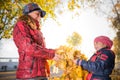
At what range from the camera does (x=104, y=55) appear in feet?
11.9

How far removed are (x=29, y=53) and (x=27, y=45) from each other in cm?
9

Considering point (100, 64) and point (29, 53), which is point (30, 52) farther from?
point (100, 64)

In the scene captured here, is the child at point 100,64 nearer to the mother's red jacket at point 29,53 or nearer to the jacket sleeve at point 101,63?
the jacket sleeve at point 101,63

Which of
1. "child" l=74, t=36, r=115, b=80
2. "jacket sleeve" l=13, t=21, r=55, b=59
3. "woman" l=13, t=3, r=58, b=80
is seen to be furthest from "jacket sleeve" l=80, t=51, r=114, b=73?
"jacket sleeve" l=13, t=21, r=55, b=59

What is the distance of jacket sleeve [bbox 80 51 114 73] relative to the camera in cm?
358

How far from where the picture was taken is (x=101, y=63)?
358 cm

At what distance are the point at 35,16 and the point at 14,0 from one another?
8.56m

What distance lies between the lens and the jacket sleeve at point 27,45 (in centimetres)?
308

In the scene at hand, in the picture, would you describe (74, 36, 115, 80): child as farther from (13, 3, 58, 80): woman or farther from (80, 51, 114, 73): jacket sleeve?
(13, 3, 58, 80): woman

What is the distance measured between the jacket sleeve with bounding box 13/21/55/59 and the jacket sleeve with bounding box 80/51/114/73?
0.68 metres

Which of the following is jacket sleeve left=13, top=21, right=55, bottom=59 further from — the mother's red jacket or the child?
the child

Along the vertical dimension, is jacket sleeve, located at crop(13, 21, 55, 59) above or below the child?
above

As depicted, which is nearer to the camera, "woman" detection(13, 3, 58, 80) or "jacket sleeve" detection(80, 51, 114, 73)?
"woman" detection(13, 3, 58, 80)

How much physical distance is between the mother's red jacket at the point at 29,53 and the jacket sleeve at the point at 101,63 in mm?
640
